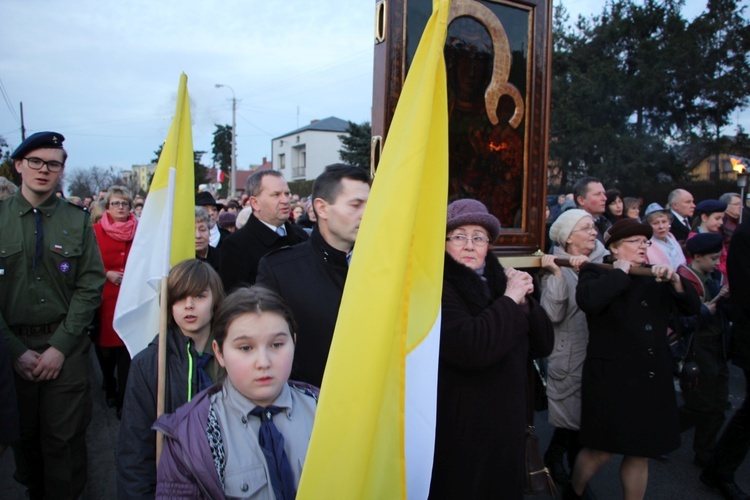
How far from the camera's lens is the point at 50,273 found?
326 centimetres

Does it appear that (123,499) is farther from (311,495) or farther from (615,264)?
(615,264)

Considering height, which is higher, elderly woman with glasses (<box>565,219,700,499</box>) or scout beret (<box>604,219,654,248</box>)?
scout beret (<box>604,219,654,248</box>)

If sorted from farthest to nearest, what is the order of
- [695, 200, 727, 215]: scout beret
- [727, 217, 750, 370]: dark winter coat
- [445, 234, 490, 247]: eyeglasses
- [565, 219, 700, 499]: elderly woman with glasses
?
[695, 200, 727, 215]: scout beret < [727, 217, 750, 370]: dark winter coat < [565, 219, 700, 499]: elderly woman with glasses < [445, 234, 490, 247]: eyeglasses

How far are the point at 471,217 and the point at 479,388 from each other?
2.43 ft

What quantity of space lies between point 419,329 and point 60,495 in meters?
2.79

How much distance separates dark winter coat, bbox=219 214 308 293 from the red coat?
1561mm

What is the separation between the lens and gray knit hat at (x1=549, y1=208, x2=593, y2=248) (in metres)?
3.79

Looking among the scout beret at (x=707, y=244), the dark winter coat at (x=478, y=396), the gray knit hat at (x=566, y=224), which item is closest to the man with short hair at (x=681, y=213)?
the scout beret at (x=707, y=244)

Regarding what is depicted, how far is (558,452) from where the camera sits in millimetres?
4027

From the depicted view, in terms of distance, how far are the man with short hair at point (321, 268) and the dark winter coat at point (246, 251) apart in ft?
3.31

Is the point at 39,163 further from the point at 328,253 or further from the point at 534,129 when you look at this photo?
the point at 534,129

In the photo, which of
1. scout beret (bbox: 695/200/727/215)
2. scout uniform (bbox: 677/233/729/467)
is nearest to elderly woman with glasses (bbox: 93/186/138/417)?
scout uniform (bbox: 677/233/729/467)

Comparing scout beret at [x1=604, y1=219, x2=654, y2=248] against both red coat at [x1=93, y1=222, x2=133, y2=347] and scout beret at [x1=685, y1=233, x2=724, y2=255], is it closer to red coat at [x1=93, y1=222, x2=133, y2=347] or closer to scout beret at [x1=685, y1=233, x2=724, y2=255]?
scout beret at [x1=685, y1=233, x2=724, y2=255]

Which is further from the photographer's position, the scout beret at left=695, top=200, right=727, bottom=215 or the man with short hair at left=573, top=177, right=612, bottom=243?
the scout beret at left=695, top=200, right=727, bottom=215
